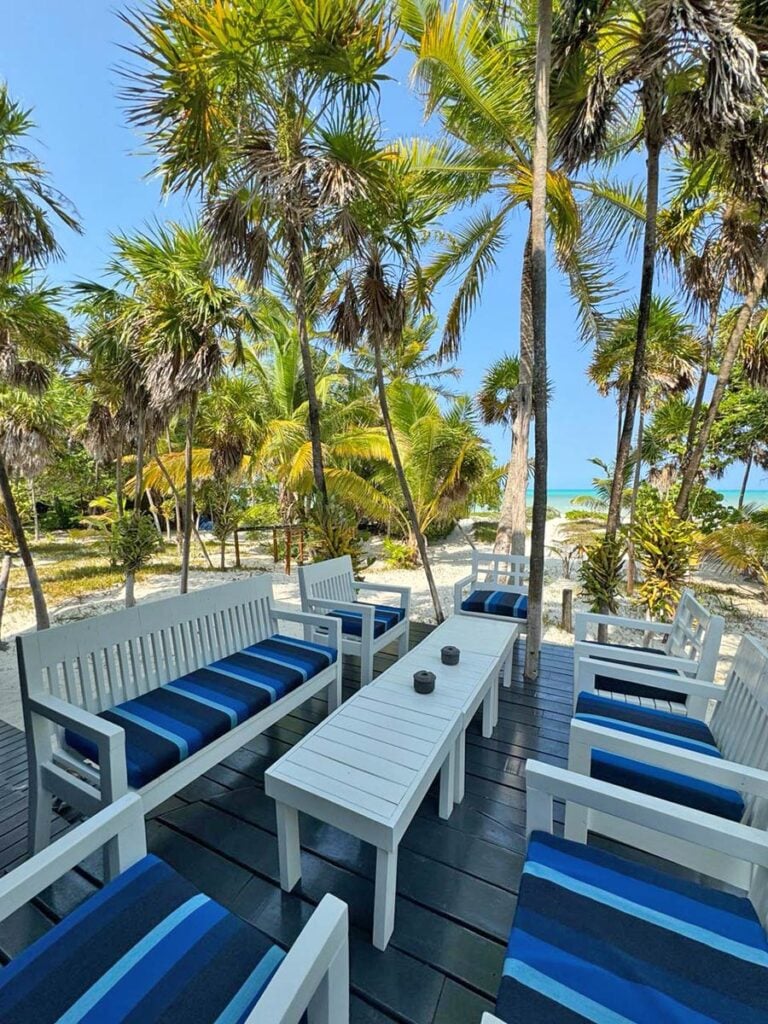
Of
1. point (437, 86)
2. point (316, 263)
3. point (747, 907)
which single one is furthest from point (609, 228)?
point (747, 907)

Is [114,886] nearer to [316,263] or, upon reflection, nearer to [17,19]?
[316,263]

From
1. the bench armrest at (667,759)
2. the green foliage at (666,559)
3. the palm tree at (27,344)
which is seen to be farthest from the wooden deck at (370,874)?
the palm tree at (27,344)

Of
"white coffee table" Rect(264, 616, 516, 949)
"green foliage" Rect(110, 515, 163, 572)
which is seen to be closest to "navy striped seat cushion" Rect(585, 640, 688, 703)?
"white coffee table" Rect(264, 616, 516, 949)

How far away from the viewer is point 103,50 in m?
3.62

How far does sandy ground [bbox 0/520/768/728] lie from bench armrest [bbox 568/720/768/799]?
11.7 feet

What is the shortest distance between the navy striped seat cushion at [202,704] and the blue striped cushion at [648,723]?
146 cm

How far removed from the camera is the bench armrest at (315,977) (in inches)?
29.5

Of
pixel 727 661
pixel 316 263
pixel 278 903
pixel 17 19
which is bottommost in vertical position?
pixel 727 661

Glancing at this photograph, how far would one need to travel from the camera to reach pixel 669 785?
1.55 metres

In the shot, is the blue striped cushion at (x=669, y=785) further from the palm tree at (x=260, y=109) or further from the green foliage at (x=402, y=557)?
the green foliage at (x=402, y=557)

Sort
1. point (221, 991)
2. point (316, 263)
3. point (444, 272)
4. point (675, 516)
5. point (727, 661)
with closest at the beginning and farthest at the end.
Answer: point (221, 991), point (675, 516), point (316, 263), point (727, 661), point (444, 272)

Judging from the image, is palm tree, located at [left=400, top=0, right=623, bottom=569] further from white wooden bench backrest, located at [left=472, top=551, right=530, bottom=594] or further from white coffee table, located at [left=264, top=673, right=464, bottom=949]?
white coffee table, located at [left=264, top=673, right=464, bottom=949]

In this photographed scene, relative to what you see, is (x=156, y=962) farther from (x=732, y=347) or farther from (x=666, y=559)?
(x=732, y=347)

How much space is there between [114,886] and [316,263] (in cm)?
523
